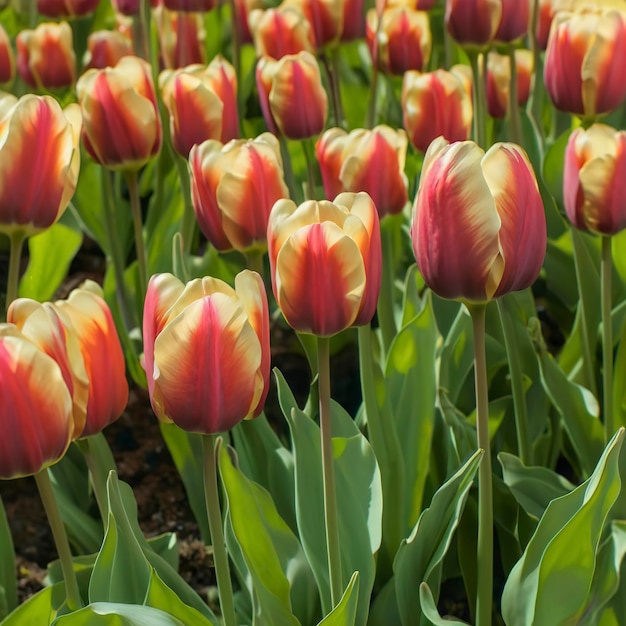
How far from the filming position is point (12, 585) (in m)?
1.15

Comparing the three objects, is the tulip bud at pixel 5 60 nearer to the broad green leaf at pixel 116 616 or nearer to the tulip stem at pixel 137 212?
the tulip stem at pixel 137 212

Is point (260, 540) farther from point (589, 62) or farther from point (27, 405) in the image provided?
point (589, 62)

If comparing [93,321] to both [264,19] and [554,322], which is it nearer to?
[264,19]

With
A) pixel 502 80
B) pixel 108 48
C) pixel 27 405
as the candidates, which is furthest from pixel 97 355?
pixel 108 48

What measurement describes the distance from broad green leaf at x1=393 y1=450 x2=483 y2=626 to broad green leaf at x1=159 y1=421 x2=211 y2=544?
1.22ft

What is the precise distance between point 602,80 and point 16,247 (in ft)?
2.47

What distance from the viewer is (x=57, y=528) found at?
0.81m

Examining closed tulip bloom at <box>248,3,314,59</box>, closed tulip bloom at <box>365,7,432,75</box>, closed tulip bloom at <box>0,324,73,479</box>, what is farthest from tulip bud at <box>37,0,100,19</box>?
closed tulip bloom at <box>0,324,73,479</box>

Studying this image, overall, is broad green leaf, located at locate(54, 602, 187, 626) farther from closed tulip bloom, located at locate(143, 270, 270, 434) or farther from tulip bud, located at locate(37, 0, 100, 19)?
tulip bud, located at locate(37, 0, 100, 19)

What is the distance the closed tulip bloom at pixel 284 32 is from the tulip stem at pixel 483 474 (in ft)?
2.73

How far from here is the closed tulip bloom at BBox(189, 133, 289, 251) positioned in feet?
3.35

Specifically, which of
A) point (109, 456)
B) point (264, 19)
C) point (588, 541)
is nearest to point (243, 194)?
point (109, 456)

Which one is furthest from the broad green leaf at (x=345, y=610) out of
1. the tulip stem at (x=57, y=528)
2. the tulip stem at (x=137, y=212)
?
the tulip stem at (x=137, y=212)

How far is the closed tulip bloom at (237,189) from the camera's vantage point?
102 centimetres
